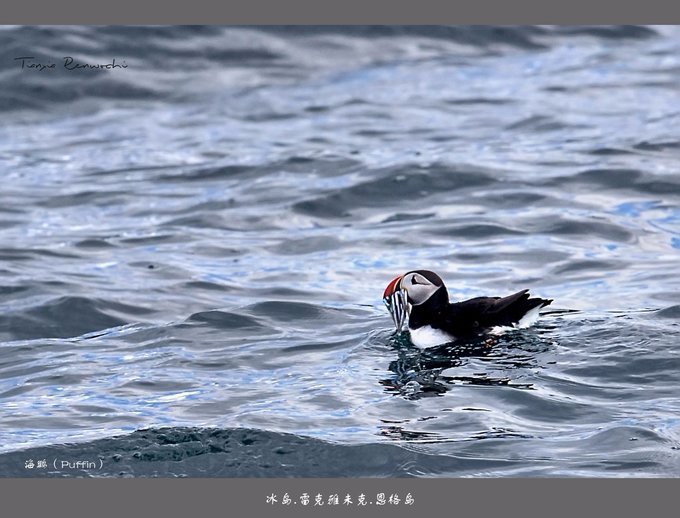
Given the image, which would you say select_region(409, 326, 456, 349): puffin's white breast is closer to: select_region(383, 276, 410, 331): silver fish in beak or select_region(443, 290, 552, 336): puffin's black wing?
select_region(443, 290, 552, 336): puffin's black wing

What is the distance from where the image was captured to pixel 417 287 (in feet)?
29.7

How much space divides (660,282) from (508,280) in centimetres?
136

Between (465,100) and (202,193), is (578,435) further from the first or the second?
(465,100)

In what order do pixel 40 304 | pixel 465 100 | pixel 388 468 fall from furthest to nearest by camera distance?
1. pixel 465 100
2. pixel 40 304
3. pixel 388 468

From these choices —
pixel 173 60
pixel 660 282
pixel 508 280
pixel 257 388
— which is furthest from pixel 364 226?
pixel 173 60

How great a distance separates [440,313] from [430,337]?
0.20 metres

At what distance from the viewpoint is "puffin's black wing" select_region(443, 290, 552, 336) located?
8.80 meters

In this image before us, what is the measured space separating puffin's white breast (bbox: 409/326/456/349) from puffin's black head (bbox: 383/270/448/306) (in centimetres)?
22

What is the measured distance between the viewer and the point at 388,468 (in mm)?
6738
